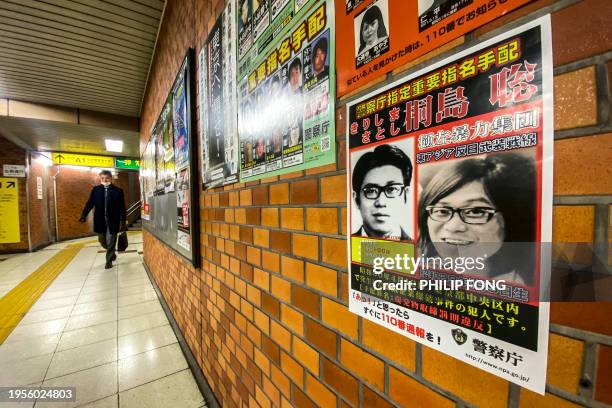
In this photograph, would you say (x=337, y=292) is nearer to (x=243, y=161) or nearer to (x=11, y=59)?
(x=243, y=161)

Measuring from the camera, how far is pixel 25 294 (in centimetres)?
354

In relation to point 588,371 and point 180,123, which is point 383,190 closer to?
point 588,371

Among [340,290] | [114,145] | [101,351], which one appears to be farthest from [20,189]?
[340,290]

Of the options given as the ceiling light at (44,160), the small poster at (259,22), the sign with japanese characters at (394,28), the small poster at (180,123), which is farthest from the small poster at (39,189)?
the sign with japanese characters at (394,28)

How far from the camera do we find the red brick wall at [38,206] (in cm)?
709

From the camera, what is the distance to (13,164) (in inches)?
265

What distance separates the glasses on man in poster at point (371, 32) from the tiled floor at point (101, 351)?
2.15m

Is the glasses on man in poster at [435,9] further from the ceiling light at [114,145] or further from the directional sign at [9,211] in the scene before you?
the directional sign at [9,211]

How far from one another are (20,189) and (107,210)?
447 cm

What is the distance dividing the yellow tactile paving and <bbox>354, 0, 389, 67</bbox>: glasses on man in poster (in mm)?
3829

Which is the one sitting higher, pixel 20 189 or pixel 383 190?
pixel 20 189

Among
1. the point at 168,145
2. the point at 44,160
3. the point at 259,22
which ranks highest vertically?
the point at 44,160

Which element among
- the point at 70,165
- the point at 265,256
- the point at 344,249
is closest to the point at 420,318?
the point at 344,249

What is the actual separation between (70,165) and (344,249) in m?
12.3
